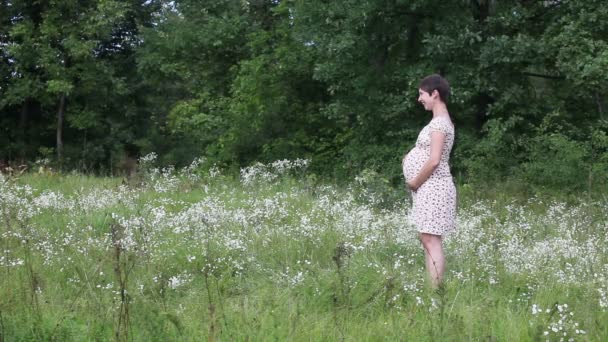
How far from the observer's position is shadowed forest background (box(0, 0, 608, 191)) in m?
12.3

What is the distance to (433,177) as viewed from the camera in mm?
5141

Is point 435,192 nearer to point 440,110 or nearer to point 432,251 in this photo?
point 432,251

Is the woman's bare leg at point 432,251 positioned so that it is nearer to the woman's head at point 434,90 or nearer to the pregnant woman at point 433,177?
the pregnant woman at point 433,177

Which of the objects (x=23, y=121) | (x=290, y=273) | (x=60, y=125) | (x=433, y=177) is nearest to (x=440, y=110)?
(x=433, y=177)

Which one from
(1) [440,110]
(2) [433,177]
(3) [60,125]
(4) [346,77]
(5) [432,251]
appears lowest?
(5) [432,251]

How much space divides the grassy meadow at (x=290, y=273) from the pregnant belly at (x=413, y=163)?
763 mm

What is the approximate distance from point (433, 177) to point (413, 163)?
20 centimetres

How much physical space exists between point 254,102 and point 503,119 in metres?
6.87

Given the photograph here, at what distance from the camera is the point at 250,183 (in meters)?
10.1

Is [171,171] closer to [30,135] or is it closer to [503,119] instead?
[503,119]

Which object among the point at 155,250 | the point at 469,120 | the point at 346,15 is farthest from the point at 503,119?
the point at 155,250

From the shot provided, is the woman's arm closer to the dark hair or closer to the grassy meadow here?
the dark hair

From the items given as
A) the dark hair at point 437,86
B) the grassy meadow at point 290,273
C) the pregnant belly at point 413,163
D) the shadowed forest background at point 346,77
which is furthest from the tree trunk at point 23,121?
the dark hair at point 437,86

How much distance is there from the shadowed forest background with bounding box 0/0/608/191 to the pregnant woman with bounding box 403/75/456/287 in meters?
5.98
